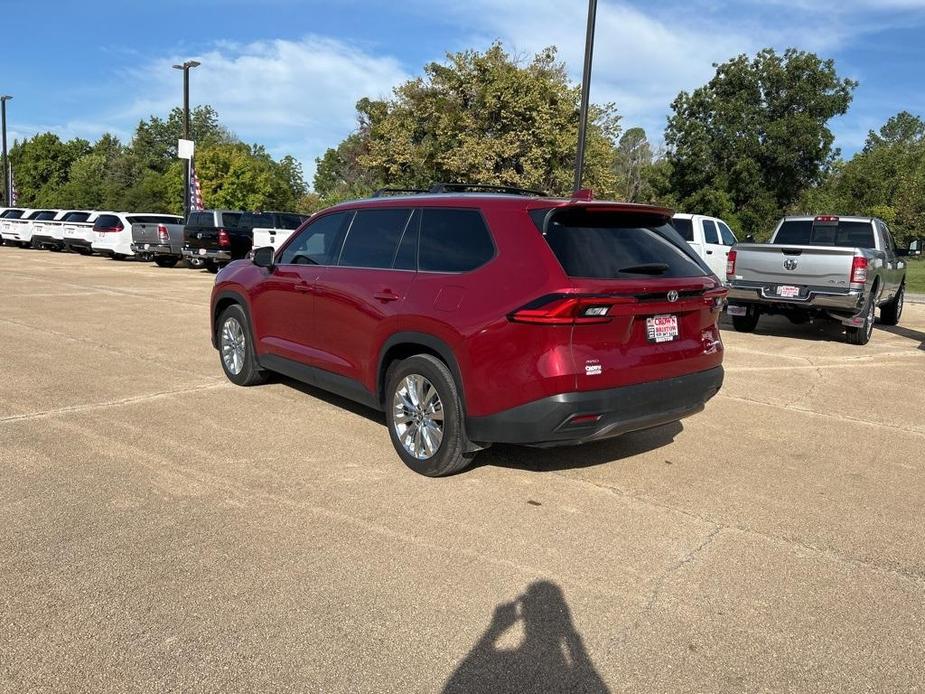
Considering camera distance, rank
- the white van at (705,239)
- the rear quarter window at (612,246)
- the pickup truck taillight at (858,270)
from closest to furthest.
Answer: the rear quarter window at (612,246), the pickup truck taillight at (858,270), the white van at (705,239)

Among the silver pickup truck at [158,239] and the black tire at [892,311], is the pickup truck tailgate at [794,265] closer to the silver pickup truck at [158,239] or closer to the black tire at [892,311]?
the black tire at [892,311]

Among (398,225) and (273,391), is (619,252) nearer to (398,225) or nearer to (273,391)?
(398,225)

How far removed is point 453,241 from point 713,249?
40.1 ft

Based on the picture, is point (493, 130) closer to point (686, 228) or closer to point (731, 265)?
point (686, 228)

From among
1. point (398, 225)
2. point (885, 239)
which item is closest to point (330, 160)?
point (885, 239)

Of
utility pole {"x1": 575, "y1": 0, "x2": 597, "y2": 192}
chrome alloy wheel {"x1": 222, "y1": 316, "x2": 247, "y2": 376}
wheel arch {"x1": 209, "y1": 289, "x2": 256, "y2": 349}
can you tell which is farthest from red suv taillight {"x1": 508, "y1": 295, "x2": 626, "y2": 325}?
utility pole {"x1": 575, "y1": 0, "x2": 597, "y2": 192}

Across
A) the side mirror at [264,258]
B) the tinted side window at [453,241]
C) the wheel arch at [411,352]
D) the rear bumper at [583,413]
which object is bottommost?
the rear bumper at [583,413]

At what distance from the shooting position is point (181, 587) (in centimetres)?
326

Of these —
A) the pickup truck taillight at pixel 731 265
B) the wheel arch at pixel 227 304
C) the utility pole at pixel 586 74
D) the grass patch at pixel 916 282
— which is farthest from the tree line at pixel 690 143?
the wheel arch at pixel 227 304

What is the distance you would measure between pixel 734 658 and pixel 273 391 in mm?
4896

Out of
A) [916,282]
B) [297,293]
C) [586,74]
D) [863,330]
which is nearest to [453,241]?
[297,293]

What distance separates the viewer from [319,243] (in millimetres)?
5996

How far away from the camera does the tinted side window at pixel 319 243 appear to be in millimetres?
5789

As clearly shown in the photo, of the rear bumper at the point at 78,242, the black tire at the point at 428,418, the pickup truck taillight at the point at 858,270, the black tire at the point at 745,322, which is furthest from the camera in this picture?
the rear bumper at the point at 78,242
